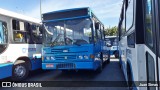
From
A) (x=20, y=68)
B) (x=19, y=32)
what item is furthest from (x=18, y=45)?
(x=20, y=68)

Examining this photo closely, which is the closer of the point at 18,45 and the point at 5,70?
the point at 5,70

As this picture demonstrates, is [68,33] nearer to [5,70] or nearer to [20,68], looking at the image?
[20,68]

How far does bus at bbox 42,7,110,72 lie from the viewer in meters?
7.71

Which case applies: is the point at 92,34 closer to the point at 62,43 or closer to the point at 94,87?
the point at 62,43

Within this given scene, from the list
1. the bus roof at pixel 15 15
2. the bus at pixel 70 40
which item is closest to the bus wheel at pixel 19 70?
the bus at pixel 70 40

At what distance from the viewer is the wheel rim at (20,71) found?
780 cm

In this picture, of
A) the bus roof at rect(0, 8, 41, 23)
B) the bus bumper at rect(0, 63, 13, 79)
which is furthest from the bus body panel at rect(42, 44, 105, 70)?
the bus roof at rect(0, 8, 41, 23)

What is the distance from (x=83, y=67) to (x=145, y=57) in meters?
4.88

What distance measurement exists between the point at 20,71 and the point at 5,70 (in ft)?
3.78

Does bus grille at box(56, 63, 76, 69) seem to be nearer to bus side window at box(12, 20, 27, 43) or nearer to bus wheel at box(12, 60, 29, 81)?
bus wheel at box(12, 60, 29, 81)

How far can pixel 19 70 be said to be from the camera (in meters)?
7.97

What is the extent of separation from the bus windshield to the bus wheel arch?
1.17 metres

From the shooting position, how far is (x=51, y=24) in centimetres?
834

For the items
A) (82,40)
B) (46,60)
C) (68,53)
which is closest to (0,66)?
(46,60)
